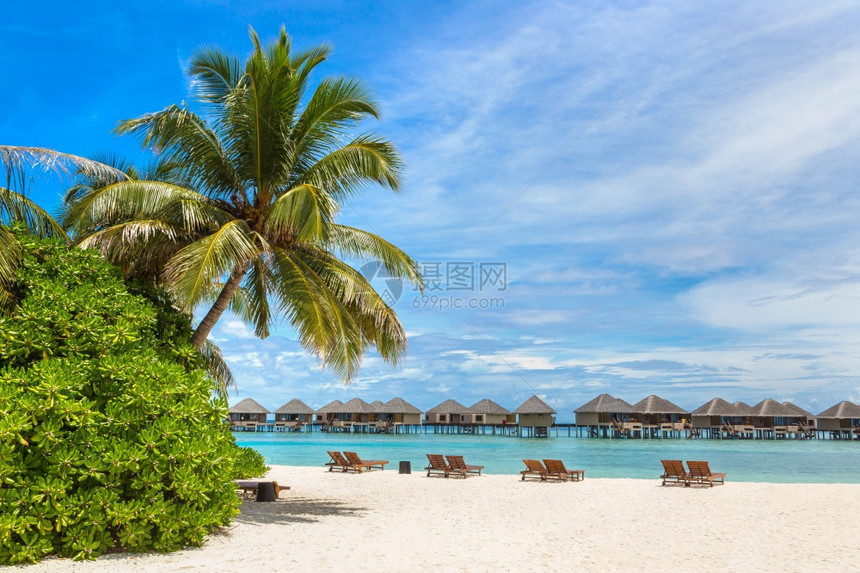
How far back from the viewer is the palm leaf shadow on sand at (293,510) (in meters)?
10.4

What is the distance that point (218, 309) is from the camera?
11.0 meters

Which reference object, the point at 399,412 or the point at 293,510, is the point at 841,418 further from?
the point at 293,510

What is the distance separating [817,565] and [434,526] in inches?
205

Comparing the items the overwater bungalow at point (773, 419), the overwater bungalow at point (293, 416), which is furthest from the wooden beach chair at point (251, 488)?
the overwater bungalow at point (773, 419)

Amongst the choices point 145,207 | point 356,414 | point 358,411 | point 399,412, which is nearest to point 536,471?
point 145,207

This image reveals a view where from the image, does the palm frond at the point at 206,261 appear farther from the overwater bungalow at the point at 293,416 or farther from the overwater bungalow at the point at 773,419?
the overwater bungalow at the point at 773,419

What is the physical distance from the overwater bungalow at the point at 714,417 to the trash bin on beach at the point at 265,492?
57.0 meters

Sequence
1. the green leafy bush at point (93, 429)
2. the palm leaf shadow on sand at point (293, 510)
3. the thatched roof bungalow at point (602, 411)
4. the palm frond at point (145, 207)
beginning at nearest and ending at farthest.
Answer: the green leafy bush at point (93, 429)
the palm frond at point (145, 207)
the palm leaf shadow on sand at point (293, 510)
the thatched roof bungalow at point (602, 411)

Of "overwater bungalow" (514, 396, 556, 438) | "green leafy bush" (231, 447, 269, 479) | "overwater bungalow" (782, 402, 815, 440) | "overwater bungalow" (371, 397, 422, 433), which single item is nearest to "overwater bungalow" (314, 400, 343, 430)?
"overwater bungalow" (371, 397, 422, 433)

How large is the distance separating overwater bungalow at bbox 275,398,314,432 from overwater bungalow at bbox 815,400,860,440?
51.8 metres

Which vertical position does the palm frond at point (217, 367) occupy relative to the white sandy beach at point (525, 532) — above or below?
above

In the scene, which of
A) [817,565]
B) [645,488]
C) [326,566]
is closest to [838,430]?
[645,488]

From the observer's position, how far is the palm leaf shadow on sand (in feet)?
34.2

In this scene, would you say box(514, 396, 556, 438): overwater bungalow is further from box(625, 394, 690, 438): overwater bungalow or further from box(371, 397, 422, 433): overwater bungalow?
box(371, 397, 422, 433): overwater bungalow
